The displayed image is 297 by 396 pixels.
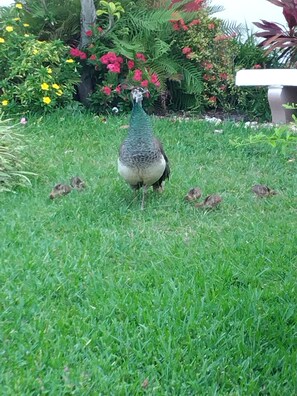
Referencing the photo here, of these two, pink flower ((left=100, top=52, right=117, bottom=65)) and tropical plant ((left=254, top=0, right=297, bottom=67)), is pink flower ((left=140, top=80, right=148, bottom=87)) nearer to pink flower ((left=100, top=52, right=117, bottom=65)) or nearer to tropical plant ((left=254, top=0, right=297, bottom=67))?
pink flower ((left=100, top=52, right=117, bottom=65))

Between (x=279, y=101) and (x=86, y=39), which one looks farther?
(x=86, y=39)

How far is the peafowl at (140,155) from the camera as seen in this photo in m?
4.54

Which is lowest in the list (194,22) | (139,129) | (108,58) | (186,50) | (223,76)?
A: (223,76)

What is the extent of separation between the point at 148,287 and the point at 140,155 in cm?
126

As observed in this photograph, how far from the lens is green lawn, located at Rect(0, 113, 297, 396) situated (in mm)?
2746

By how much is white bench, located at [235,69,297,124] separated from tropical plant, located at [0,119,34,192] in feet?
9.89

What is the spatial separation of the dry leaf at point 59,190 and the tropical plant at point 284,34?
4524 mm

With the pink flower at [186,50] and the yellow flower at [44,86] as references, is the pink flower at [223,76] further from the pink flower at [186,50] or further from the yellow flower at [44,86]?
the yellow flower at [44,86]

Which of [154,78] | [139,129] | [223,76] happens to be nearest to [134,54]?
[154,78]

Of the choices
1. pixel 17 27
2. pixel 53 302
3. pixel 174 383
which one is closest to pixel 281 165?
pixel 53 302

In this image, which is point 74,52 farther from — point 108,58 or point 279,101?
point 279,101

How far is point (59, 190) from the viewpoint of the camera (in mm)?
4930

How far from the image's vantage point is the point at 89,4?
831 centimetres

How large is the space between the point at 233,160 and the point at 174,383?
3629mm
